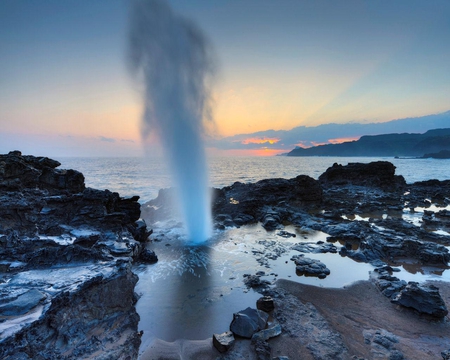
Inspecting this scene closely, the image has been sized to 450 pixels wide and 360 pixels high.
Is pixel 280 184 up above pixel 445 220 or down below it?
above

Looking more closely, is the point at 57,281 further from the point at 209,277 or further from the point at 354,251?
the point at 354,251

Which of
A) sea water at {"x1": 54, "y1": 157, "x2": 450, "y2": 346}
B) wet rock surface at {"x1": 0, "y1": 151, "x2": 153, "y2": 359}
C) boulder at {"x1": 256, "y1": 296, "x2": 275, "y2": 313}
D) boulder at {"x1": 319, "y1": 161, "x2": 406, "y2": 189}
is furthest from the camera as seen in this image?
boulder at {"x1": 319, "y1": 161, "x2": 406, "y2": 189}

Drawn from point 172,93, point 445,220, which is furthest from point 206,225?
point 445,220

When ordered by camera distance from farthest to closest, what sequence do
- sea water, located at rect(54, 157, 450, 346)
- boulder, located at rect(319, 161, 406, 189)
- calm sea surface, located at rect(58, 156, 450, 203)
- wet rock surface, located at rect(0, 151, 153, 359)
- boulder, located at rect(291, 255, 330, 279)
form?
calm sea surface, located at rect(58, 156, 450, 203) < boulder, located at rect(319, 161, 406, 189) < boulder, located at rect(291, 255, 330, 279) < sea water, located at rect(54, 157, 450, 346) < wet rock surface, located at rect(0, 151, 153, 359)

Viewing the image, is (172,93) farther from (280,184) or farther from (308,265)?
(280,184)

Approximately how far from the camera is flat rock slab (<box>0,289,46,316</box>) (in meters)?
4.83

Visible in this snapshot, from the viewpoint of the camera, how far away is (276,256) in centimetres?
1338

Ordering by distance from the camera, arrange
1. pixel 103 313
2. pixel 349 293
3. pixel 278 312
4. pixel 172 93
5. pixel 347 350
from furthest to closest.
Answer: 1. pixel 172 93
2. pixel 349 293
3. pixel 278 312
4. pixel 347 350
5. pixel 103 313

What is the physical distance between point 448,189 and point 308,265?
1458 inches

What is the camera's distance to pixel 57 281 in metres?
6.05

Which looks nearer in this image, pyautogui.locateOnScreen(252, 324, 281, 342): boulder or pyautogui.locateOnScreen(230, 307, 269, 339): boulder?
pyautogui.locateOnScreen(252, 324, 281, 342): boulder

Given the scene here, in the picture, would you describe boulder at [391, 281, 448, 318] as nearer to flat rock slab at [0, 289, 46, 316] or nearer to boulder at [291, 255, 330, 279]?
boulder at [291, 255, 330, 279]

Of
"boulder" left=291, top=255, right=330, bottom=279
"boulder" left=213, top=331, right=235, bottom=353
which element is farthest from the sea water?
"boulder" left=213, top=331, right=235, bottom=353

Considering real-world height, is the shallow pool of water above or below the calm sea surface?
above
